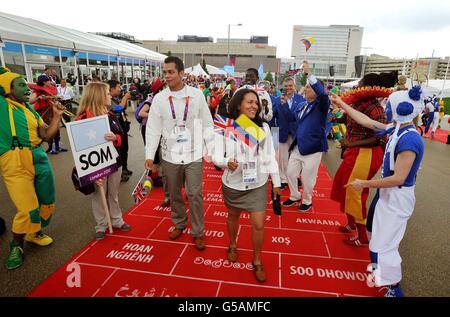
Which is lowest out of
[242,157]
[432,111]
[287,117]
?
[432,111]

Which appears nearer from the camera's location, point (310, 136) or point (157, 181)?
point (310, 136)

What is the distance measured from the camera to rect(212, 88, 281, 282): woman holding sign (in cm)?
272

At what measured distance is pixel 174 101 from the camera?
3225mm

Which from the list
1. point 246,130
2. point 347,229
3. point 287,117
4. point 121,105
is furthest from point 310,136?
point 121,105

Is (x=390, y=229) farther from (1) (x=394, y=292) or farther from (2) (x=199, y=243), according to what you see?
(2) (x=199, y=243)

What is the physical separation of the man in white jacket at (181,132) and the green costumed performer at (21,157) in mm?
1085

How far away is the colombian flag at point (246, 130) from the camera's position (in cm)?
272

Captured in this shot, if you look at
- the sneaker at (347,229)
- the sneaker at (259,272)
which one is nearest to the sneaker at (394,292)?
the sneaker at (259,272)

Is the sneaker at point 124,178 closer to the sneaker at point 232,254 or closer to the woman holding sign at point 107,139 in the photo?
the woman holding sign at point 107,139

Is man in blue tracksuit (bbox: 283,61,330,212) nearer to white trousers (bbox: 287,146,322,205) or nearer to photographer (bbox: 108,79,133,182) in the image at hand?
white trousers (bbox: 287,146,322,205)

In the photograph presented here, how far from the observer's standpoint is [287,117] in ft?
16.8

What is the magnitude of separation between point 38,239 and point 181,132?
7.16 feet
